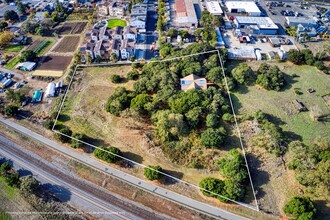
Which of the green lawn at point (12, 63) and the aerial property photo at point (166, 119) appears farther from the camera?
the green lawn at point (12, 63)

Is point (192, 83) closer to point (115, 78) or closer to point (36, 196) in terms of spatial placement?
point (115, 78)

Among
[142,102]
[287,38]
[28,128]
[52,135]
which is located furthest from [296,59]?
[28,128]

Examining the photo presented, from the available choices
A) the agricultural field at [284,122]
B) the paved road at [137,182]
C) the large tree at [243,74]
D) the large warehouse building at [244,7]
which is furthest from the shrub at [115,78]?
the large warehouse building at [244,7]

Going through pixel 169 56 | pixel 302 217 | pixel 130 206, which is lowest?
pixel 130 206

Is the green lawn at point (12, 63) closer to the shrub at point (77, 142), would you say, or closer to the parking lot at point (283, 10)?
the shrub at point (77, 142)

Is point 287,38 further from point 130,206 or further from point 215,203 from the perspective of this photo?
point 130,206

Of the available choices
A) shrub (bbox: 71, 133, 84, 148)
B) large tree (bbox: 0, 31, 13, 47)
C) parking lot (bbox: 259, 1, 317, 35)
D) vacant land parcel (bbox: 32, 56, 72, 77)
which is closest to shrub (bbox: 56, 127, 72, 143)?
shrub (bbox: 71, 133, 84, 148)

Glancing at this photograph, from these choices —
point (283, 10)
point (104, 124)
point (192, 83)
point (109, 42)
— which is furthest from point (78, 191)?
point (283, 10)
